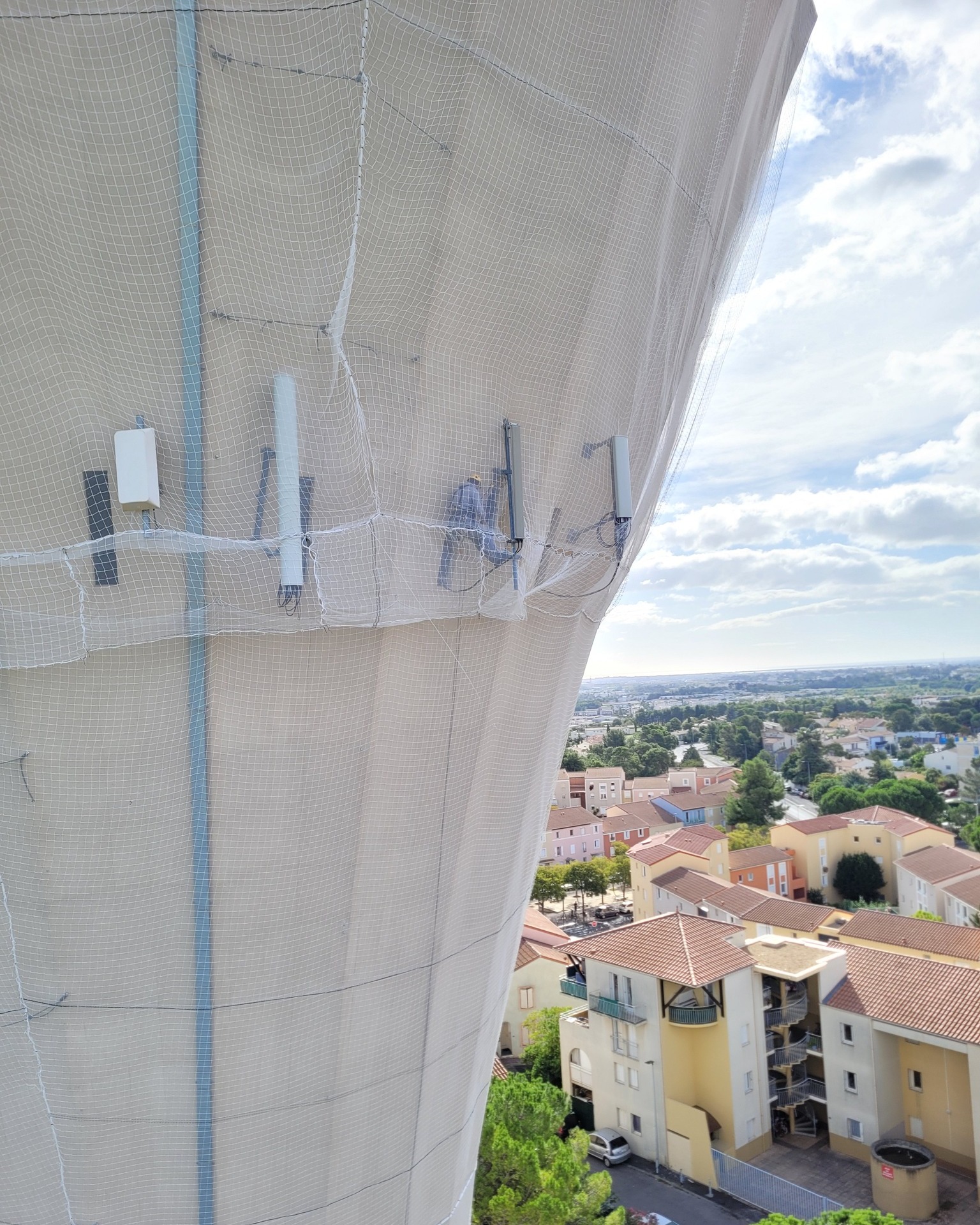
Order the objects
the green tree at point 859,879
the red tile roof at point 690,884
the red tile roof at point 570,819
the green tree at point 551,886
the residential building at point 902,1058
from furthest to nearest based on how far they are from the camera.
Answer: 1. the red tile roof at point 570,819
2. the green tree at point 551,886
3. the green tree at point 859,879
4. the red tile roof at point 690,884
5. the residential building at point 902,1058

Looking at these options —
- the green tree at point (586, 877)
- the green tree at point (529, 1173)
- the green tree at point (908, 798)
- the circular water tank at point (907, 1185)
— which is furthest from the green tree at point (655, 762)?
the green tree at point (529, 1173)

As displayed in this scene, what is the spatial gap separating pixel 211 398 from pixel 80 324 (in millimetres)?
372

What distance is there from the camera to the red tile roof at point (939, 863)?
87.6 ft

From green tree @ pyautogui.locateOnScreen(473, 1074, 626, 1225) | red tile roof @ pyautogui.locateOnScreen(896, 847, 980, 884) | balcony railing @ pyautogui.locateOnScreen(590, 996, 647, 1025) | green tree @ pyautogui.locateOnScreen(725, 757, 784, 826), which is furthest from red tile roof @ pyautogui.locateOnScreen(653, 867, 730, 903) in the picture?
green tree @ pyautogui.locateOnScreen(725, 757, 784, 826)

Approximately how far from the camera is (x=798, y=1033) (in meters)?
15.3

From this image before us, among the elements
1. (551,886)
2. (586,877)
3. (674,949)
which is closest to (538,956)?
(674,949)

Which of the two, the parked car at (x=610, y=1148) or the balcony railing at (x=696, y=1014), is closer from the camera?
the balcony railing at (x=696, y=1014)

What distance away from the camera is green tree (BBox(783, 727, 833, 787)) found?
70750mm

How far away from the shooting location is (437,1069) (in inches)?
138

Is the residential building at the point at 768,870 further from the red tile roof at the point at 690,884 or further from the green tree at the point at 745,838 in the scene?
the red tile roof at the point at 690,884

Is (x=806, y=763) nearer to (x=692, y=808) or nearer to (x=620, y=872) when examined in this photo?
(x=692, y=808)

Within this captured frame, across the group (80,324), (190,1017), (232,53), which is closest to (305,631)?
(80,324)

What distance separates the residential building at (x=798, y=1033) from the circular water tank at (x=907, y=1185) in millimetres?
1920

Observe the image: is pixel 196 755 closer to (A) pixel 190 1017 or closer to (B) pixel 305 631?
(B) pixel 305 631
